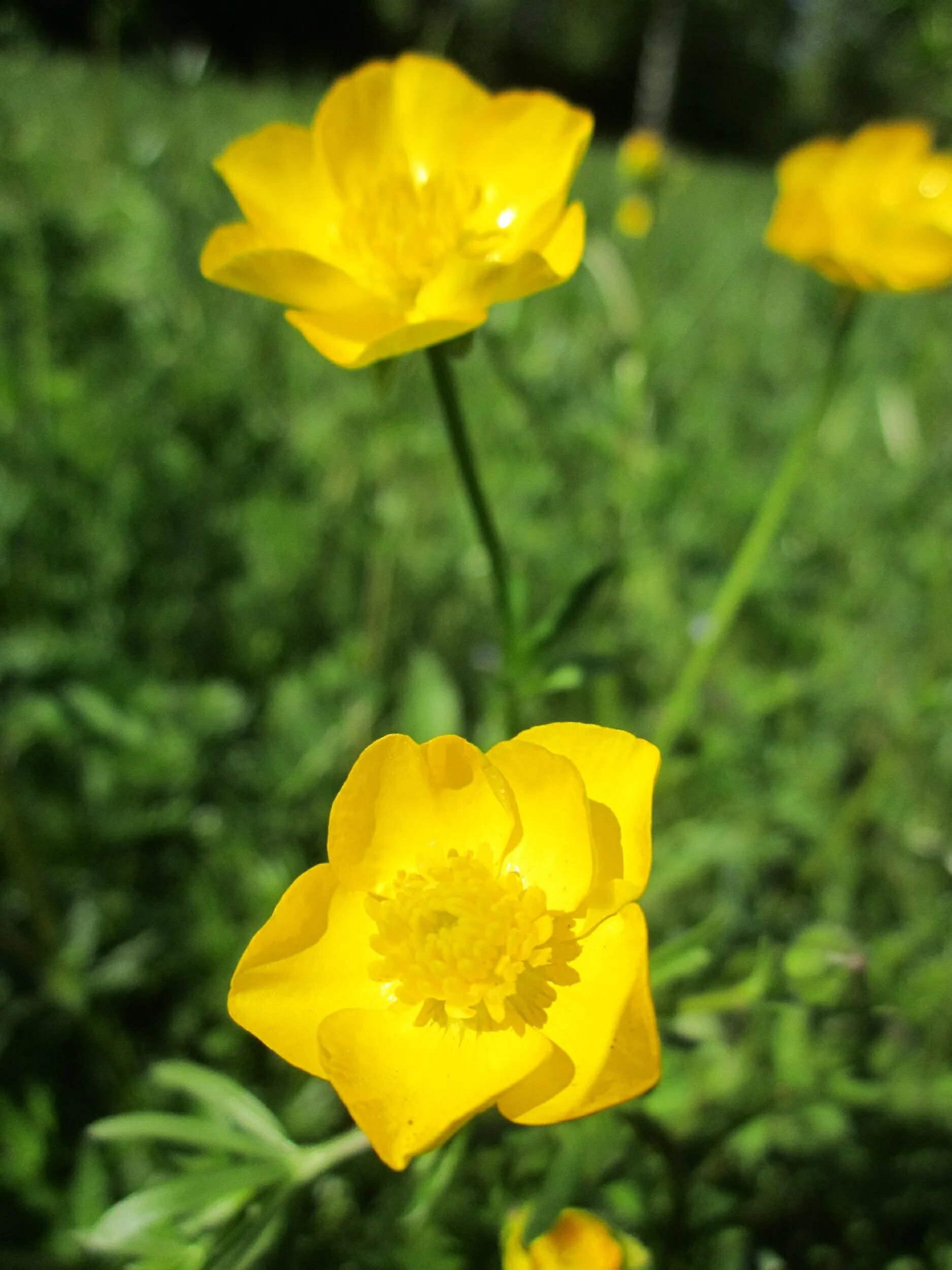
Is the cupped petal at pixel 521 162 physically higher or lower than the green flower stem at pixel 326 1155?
higher

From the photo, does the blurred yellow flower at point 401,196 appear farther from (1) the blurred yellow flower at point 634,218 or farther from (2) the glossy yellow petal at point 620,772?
(1) the blurred yellow flower at point 634,218

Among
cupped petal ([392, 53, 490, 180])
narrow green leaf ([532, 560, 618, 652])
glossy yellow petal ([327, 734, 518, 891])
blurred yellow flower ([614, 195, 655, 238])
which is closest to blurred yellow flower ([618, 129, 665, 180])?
blurred yellow flower ([614, 195, 655, 238])

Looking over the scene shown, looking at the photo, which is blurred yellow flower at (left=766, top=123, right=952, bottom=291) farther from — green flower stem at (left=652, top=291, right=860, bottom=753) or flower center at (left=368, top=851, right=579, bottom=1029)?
flower center at (left=368, top=851, right=579, bottom=1029)

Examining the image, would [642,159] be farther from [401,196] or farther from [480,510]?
[480,510]

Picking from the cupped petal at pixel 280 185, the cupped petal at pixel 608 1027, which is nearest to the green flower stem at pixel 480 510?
the cupped petal at pixel 280 185

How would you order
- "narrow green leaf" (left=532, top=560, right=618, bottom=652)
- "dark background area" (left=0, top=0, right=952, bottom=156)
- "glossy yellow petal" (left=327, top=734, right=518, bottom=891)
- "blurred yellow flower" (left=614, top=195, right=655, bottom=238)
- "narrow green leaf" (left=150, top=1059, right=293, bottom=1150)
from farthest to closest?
"blurred yellow flower" (left=614, top=195, right=655, bottom=238) < "dark background area" (left=0, top=0, right=952, bottom=156) < "narrow green leaf" (left=532, top=560, right=618, bottom=652) < "narrow green leaf" (left=150, top=1059, right=293, bottom=1150) < "glossy yellow petal" (left=327, top=734, right=518, bottom=891)

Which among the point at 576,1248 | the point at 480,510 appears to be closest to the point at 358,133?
the point at 480,510
